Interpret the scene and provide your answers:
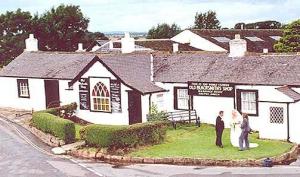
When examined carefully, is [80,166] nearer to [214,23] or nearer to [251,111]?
[251,111]

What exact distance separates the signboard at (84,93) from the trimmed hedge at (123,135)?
7377 mm

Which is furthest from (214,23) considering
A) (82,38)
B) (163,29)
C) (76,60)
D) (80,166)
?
(80,166)

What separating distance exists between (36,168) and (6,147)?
5.01m

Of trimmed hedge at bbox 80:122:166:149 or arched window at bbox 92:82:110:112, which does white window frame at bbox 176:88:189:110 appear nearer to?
arched window at bbox 92:82:110:112

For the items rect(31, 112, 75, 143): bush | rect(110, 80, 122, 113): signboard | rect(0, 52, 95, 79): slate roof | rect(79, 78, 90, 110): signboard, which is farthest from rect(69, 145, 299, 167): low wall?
rect(0, 52, 95, 79): slate roof

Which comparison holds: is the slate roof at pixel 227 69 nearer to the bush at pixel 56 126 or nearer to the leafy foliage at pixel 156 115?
the leafy foliage at pixel 156 115

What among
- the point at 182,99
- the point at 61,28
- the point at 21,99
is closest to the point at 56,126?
the point at 182,99

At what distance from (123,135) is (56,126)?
4.85 m

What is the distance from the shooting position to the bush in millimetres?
27062

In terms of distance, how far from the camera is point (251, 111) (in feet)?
95.7

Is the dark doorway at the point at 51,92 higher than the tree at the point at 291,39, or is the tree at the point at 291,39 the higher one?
the tree at the point at 291,39

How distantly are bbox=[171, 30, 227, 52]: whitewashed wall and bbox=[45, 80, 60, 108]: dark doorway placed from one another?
2957 cm

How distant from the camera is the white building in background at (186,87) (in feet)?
86.3

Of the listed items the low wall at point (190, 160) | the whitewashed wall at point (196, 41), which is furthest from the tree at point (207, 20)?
the low wall at point (190, 160)
